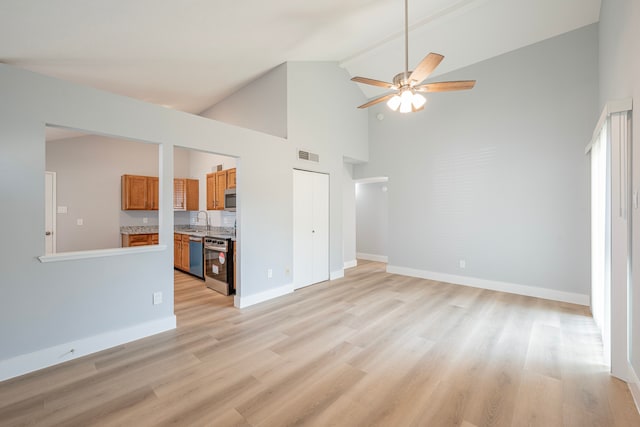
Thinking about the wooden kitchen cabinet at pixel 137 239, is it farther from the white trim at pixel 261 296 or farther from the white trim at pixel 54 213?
the white trim at pixel 261 296

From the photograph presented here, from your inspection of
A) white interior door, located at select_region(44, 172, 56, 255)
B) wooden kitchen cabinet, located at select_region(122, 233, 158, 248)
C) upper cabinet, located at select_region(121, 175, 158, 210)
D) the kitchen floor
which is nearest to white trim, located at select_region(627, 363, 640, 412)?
the kitchen floor

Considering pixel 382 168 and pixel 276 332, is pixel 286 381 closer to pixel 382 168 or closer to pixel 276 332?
pixel 276 332

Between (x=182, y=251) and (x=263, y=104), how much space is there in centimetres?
362

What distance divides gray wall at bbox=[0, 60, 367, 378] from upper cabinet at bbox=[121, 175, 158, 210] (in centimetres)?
369

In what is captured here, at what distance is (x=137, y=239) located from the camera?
A: 5.81 metres

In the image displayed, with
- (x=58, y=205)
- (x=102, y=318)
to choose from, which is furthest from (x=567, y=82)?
(x=58, y=205)

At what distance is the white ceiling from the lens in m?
2.40

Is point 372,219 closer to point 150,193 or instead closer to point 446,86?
point 446,86

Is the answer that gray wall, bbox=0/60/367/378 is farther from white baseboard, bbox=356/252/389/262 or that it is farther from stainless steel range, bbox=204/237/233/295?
white baseboard, bbox=356/252/389/262

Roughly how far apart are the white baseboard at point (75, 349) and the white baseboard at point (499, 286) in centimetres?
447

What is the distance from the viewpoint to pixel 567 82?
4.04 meters

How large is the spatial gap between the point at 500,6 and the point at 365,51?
80.8 inches

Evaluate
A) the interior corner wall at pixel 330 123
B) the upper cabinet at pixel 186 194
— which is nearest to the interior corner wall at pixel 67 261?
the interior corner wall at pixel 330 123

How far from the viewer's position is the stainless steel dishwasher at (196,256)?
5.16 meters
